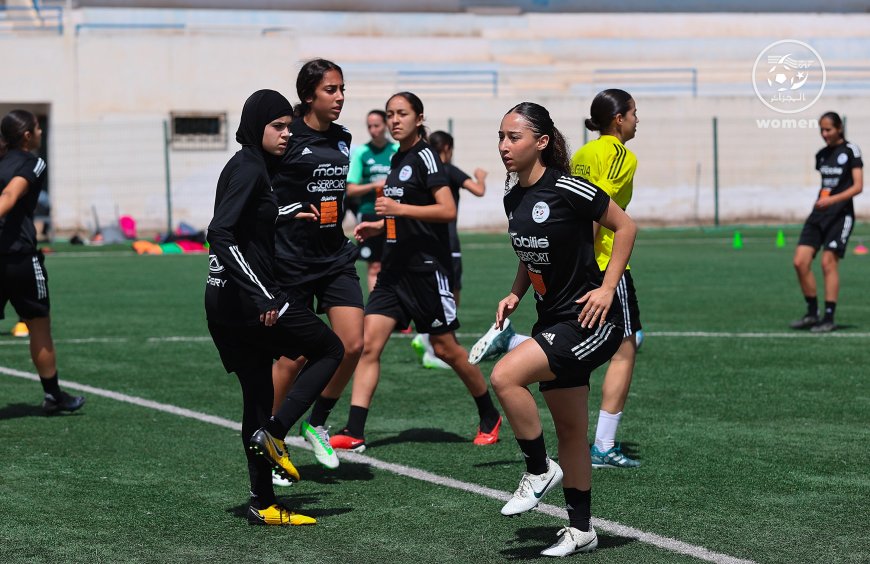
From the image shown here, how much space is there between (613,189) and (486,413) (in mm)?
1838

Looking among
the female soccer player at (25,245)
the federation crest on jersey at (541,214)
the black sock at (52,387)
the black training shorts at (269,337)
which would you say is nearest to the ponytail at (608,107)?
the federation crest on jersey at (541,214)

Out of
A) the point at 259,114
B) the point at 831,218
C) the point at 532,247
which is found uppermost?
the point at 259,114

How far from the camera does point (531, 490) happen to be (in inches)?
225

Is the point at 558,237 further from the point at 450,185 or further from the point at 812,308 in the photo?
the point at 812,308

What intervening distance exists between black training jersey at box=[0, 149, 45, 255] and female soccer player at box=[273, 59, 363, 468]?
2.26 meters

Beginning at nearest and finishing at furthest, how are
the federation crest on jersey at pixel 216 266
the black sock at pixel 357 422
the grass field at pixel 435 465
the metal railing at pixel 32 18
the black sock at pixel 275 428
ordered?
the grass field at pixel 435 465
the federation crest on jersey at pixel 216 266
the black sock at pixel 275 428
the black sock at pixel 357 422
the metal railing at pixel 32 18

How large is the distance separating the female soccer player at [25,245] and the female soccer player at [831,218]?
7.96 metres

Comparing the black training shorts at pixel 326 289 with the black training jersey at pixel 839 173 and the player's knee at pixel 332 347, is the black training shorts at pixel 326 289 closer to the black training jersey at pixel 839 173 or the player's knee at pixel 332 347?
the player's knee at pixel 332 347

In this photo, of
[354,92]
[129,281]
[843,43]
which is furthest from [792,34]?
[129,281]

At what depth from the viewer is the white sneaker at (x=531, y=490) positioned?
18.7 feet

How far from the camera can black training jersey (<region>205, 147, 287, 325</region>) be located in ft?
19.8

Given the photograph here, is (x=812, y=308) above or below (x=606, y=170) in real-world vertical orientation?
below

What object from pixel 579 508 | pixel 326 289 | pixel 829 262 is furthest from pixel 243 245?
pixel 829 262

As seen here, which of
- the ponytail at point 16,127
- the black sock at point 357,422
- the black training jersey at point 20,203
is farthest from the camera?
the ponytail at point 16,127
